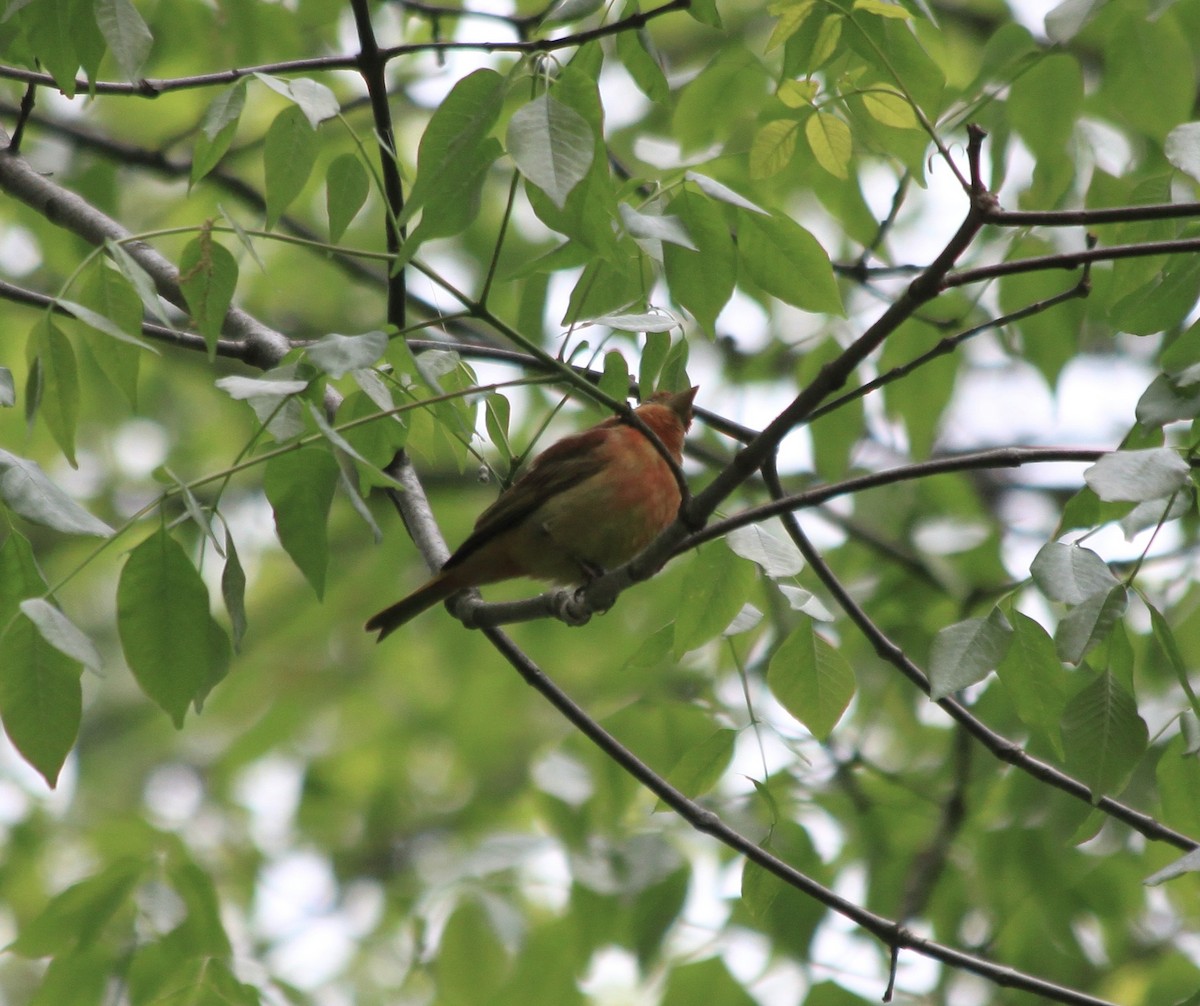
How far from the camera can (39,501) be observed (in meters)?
2.41

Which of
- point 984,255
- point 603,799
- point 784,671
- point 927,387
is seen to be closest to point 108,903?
point 603,799

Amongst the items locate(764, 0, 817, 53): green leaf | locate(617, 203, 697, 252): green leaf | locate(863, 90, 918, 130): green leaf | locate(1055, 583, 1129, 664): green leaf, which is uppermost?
locate(764, 0, 817, 53): green leaf

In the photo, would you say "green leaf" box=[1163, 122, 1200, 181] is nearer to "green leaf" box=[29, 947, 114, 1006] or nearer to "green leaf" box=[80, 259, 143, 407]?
"green leaf" box=[80, 259, 143, 407]

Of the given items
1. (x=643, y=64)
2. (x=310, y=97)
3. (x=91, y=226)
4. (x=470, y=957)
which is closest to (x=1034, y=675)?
(x=643, y=64)

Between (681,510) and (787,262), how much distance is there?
0.78 meters

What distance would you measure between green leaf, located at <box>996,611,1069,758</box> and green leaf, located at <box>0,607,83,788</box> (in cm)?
196

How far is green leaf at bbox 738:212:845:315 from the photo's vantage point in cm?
307

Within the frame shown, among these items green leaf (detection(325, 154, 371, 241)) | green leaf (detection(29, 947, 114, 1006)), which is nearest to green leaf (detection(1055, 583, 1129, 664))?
green leaf (detection(325, 154, 371, 241))

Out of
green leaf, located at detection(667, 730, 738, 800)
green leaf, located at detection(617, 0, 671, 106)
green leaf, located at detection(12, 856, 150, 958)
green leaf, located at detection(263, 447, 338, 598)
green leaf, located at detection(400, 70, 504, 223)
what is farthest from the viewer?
green leaf, located at detection(12, 856, 150, 958)

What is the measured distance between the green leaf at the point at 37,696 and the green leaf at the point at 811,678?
1.57 meters

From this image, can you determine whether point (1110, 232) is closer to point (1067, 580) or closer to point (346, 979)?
point (1067, 580)

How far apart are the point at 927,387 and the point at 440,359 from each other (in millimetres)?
2605

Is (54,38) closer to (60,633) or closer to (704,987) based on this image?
(60,633)

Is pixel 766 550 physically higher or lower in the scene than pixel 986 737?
higher
